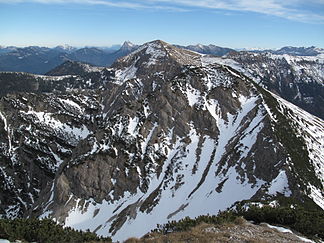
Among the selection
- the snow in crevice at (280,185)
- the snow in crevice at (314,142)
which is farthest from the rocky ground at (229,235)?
the snow in crevice at (314,142)

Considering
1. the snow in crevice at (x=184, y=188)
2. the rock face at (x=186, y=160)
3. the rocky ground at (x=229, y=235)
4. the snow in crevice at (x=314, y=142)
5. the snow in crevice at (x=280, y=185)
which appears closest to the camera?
the rocky ground at (x=229, y=235)

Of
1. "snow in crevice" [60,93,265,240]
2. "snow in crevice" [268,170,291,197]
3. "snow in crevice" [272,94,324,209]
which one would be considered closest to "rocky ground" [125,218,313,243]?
"snow in crevice" [268,170,291,197]

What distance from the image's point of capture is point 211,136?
163375mm

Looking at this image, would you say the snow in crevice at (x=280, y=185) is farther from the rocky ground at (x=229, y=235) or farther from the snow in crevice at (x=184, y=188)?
the rocky ground at (x=229, y=235)

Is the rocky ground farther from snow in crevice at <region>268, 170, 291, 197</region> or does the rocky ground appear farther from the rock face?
snow in crevice at <region>268, 170, 291, 197</region>

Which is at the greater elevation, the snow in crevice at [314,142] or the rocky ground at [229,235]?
the rocky ground at [229,235]

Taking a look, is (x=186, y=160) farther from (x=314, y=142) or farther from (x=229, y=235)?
(x=229, y=235)

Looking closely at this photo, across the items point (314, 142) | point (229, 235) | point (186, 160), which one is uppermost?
point (229, 235)

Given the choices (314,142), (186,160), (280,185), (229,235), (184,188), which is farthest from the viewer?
(314,142)

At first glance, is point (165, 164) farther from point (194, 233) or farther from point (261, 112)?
point (194, 233)

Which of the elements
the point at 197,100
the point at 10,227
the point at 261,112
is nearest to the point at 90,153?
the point at 197,100

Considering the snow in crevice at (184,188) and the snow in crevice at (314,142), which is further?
the snow in crevice at (184,188)

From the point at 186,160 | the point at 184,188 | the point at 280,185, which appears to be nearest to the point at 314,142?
the point at 280,185

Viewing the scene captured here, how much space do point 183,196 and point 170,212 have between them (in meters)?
10.1
